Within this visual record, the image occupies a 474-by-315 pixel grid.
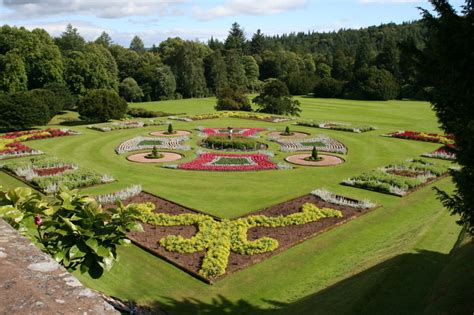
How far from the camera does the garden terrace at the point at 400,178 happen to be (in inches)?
845

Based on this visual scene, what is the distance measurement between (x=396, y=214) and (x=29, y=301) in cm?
1737

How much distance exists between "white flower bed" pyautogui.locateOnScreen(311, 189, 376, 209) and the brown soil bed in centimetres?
28

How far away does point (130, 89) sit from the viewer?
2965 inches

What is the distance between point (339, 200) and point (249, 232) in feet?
19.1

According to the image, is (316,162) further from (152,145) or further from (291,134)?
(152,145)

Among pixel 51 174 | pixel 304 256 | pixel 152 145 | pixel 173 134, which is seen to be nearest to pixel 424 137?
pixel 173 134

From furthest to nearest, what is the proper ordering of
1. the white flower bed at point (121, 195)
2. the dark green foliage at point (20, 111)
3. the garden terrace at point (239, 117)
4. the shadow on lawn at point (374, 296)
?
the garden terrace at point (239, 117), the dark green foliage at point (20, 111), the white flower bed at point (121, 195), the shadow on lawn at point (374, 296)

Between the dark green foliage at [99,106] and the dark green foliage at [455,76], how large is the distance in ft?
144

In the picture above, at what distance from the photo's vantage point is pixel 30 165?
25750 millimetres

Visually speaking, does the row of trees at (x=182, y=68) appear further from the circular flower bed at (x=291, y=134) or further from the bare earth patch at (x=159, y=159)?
the bare earth patch at (x=159, y=159)

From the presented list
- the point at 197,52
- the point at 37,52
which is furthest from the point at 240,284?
the point at 197,52

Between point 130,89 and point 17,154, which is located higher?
point 130,89

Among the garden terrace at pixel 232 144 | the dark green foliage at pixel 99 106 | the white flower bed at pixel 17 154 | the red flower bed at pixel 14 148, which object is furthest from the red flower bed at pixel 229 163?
the dark green foliage at pixel 99 106

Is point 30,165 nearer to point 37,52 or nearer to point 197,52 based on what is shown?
point 37,52
